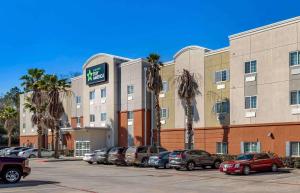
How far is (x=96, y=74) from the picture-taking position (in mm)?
59250

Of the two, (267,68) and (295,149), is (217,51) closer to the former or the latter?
(267,68)

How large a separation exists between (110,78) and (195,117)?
1498 centimetres

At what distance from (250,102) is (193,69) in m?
8.30

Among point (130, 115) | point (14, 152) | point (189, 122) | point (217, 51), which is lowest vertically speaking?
point (14, 152)

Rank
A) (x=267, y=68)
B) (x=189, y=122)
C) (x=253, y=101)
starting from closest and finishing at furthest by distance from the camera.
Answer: (x=267, y=68) → (x=253, y=101) → (x=189, y=122)

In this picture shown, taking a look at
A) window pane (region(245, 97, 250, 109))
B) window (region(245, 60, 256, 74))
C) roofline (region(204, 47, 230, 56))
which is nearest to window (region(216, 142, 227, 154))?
window pane (region(245, 97, 250, 109))

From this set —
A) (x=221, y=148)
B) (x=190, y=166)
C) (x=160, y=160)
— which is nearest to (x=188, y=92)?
(x=221, y=148)

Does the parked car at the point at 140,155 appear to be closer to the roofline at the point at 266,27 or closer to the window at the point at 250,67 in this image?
the window at the point at 250,67

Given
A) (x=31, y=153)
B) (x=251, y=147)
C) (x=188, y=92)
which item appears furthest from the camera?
(x=31, y=153)

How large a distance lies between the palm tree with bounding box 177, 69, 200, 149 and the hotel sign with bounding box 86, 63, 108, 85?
1500 cm

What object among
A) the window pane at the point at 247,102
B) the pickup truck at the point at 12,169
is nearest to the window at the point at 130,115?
the window pane at the point at 247,102

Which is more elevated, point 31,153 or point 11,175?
point 11,175

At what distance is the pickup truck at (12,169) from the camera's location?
23453 millimetres

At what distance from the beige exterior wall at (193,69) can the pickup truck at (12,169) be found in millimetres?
23351
